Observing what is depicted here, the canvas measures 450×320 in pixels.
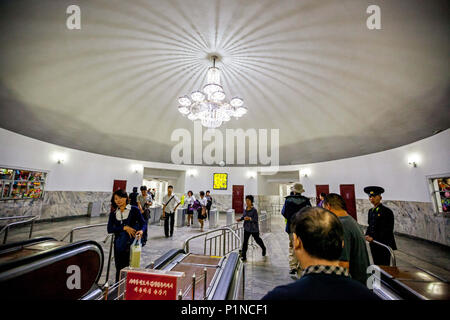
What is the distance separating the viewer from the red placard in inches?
46.5

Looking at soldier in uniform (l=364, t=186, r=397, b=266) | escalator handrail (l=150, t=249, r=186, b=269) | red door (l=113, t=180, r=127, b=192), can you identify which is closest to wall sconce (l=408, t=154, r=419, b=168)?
soldier in uniform (l=364, t=186, r=397, b=266)

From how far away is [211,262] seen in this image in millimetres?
2273

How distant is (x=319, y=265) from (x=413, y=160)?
9.05 meters

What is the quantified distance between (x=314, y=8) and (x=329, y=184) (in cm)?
997

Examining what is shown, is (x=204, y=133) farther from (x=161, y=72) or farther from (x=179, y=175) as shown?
(x=179, y=175)

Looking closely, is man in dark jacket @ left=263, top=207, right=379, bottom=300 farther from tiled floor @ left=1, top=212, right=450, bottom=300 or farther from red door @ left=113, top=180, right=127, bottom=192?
red door @ left=113, top=180, right=127, bottom=192

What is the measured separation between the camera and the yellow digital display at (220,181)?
1439 centimetres

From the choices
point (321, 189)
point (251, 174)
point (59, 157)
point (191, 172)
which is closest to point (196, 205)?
point (191, 172)

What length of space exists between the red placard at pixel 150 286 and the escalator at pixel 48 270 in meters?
0.55

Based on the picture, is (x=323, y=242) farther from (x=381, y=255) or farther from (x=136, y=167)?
Result: (x=136, y=167)

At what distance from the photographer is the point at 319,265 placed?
3.32 ft

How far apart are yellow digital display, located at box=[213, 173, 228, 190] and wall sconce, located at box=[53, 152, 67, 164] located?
9.13m

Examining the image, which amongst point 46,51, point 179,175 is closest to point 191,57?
point 46,51

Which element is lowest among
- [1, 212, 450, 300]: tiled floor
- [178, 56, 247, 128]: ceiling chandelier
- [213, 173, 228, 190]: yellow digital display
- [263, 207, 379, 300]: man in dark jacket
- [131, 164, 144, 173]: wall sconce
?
[1, 212, 450, 300]: tiled floor
